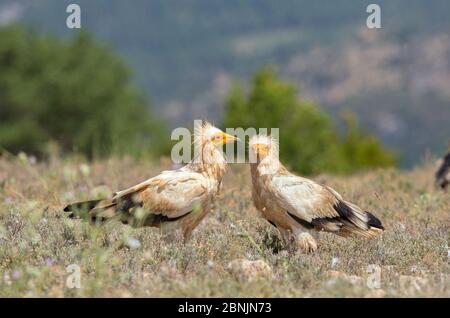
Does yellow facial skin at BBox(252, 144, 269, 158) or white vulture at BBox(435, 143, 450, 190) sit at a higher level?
yellow facial skin at BBox(252, 144, 269, 158)

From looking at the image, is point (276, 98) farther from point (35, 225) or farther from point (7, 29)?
point (35, 225)

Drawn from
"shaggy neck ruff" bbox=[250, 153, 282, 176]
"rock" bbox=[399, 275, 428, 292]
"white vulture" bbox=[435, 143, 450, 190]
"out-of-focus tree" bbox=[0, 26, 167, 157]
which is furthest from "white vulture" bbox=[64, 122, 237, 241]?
"out-of-focus tree" bbox=[0, 26, 167, 157]

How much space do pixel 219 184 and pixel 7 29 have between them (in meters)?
59.1

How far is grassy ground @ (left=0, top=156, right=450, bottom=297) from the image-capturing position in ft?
20.6

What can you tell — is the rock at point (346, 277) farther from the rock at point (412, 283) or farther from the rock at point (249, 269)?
the rock at point (249, 269)

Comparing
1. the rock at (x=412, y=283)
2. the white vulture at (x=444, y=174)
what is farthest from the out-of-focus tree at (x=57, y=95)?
the rock at (x=412, y=283)

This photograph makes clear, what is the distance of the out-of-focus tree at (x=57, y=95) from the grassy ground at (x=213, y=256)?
47873 millimetres

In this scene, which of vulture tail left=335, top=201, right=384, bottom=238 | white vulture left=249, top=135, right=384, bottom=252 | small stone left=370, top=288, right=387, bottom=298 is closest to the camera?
small stone left=370, top=288, right=387, bottom=298

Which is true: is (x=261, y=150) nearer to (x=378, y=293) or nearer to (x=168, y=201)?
(x=168, y=201)

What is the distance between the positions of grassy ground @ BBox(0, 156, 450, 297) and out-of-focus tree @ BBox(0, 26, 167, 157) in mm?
47873

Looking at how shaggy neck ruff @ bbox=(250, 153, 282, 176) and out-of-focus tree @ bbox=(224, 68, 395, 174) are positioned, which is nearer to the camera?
shaggy neck ruff @ bbox=(250, 153, 282, 176)

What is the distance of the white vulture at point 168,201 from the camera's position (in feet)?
25.8

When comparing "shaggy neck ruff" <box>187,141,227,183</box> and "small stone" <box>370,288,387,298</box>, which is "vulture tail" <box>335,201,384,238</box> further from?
"small stone" <box>370,288,387,298</box>
